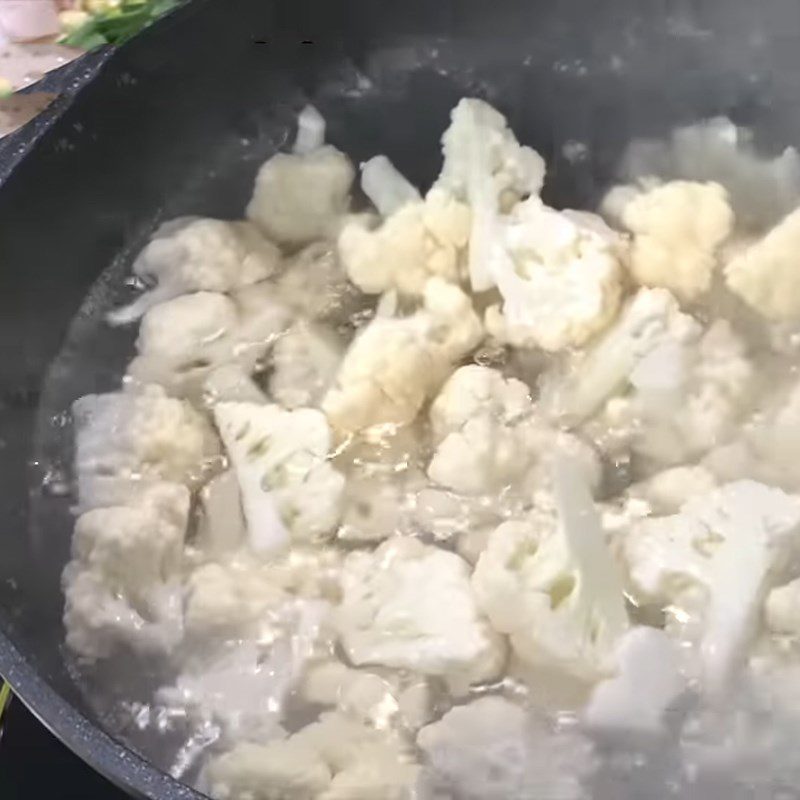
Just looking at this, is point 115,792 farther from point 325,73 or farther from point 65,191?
point 325,73

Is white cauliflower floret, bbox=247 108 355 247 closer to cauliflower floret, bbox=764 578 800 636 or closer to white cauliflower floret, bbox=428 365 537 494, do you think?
white cauliflower floret, bbox=428 365 537 494

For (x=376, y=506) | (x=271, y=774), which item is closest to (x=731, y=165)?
(x=376, y=506)

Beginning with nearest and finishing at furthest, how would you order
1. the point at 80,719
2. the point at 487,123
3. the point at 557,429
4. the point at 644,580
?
the point at 80,719 → the point at 644,580 → the point at 557,429 → the point at 487,123

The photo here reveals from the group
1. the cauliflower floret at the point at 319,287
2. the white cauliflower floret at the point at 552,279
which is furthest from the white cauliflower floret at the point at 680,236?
the cauliflower floret at the point at 319,287

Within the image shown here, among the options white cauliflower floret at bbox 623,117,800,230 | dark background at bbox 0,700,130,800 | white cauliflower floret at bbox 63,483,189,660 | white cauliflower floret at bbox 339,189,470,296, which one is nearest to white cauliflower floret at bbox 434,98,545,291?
white cauliflower floret at bbox 339,189,470,296

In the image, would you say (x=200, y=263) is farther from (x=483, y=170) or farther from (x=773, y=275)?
(x=773, y=275)

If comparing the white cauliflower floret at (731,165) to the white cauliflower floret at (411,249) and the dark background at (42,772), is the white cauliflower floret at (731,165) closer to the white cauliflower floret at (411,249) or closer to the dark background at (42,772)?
the white cauliflower floret at (411,249)

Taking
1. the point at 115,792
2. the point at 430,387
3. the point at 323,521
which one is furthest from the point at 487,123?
the point at 115,792

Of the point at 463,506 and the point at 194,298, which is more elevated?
the point at 194,298
